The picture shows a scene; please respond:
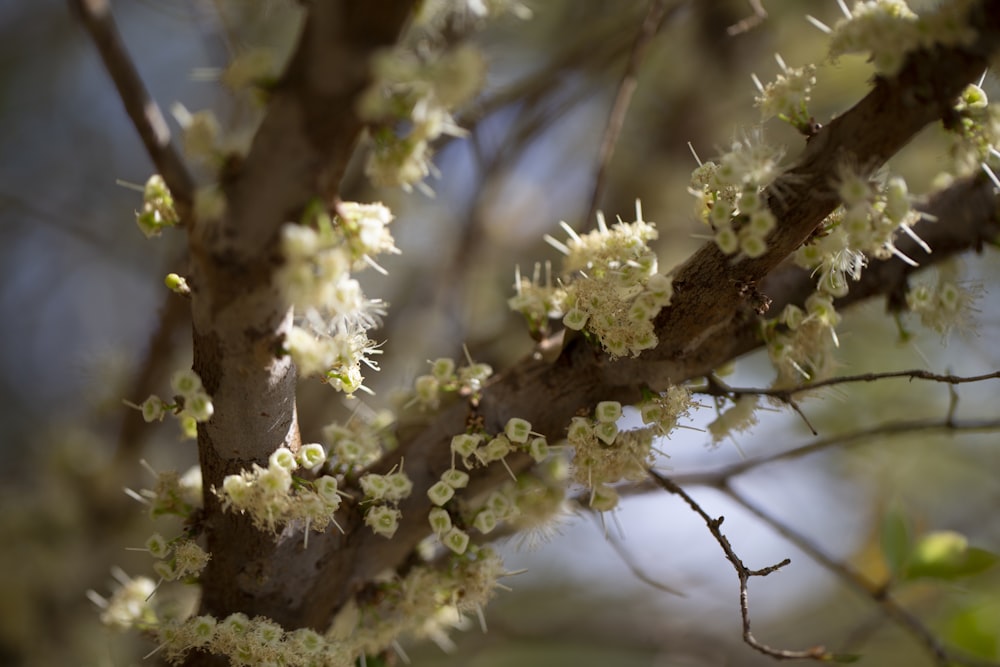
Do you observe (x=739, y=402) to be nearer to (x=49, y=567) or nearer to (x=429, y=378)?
(x=429, y=378)

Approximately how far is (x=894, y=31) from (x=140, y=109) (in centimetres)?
72

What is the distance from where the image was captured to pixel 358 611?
1133mm

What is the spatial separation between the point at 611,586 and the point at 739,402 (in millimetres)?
1883

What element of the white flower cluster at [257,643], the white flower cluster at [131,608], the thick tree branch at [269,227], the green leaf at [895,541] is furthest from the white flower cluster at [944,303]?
the white flower cluster at [131,608]

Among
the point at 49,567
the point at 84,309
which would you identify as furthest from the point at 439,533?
the point at 84,309

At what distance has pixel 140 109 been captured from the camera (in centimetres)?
75

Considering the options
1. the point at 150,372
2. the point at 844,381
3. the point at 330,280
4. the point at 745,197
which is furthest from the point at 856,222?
the point at 150,372

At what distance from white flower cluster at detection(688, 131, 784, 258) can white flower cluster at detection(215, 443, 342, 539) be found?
540 mm

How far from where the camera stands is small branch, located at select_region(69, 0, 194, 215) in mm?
749

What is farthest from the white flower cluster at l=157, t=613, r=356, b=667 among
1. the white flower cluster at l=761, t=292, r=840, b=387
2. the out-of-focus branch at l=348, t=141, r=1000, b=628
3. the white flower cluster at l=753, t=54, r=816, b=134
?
the white flower cluster at l=753, t=54, r=816, b=134

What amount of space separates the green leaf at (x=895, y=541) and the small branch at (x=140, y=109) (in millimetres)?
1229

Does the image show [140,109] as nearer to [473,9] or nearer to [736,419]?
[473,9]

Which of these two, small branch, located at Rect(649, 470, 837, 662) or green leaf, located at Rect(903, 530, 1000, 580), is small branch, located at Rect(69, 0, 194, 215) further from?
green leaf, located at Rect(903, 530, 1000, 580)

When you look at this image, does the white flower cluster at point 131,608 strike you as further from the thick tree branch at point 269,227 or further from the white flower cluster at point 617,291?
the white flower cluster at point 617,291
